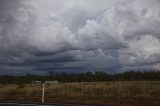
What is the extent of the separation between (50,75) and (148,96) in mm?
74440

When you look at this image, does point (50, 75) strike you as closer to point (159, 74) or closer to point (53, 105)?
point (159, 74)

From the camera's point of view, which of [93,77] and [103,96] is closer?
[103,96]

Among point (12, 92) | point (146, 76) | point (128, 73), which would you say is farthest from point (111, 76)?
point (12, 92)

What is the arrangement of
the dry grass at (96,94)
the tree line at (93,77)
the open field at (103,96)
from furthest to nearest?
the tree line at (93,77)
the dry grass at (96,94)
the open field at (103,96)

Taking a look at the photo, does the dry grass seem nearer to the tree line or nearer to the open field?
the open field

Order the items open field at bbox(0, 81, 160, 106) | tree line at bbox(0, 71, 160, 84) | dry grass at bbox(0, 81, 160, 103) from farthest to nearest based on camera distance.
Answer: tree line at bbox(0, 71, 160, 84)
dry grass at bbox(0, 81, 160, 103)
open field at bbox(0, 81, 160, 106)

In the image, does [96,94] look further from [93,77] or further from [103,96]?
[93,77]

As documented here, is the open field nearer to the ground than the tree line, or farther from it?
nearer to the ground

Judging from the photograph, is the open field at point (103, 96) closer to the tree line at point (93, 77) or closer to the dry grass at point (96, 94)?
the dry grass at point (96, 94)

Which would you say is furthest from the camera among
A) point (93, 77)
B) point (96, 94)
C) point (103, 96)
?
point (93, 77)

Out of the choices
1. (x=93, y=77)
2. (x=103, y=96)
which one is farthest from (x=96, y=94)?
(x=93, y=77)

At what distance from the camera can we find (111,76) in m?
101

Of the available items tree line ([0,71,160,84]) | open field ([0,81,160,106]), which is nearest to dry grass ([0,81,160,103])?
open field ([0,81,160,106])

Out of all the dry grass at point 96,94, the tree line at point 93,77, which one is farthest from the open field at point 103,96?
the tree line at point 93,77
